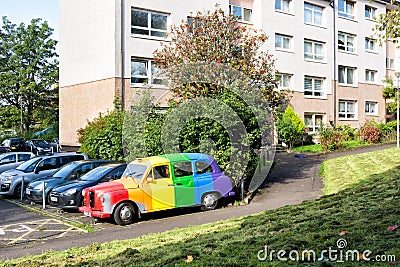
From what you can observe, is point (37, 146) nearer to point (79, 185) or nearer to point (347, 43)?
point (79, 185)

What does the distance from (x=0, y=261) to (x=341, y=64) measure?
33101 mm

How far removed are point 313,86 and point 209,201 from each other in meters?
23.6

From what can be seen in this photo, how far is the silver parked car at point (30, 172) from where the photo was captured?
17469mm

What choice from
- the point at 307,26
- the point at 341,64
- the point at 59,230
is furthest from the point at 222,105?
the point at 341,64

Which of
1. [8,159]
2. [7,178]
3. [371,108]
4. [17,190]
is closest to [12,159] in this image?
[8,159]

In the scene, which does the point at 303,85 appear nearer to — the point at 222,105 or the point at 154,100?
the point at 154,100

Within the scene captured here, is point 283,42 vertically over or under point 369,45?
under

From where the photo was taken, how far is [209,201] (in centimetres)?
1379

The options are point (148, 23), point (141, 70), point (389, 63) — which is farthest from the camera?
point (389, 63)

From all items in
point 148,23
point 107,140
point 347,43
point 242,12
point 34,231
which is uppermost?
point 242,12

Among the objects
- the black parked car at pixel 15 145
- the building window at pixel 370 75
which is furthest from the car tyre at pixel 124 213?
the building window at pixel 370 75

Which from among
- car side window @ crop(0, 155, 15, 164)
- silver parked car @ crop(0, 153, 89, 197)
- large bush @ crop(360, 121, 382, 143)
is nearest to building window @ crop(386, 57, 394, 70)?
large bush @ crop(360, 121, 382, 143)

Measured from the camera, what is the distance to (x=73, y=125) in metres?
29.9

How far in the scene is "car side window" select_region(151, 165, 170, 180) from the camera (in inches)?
499
